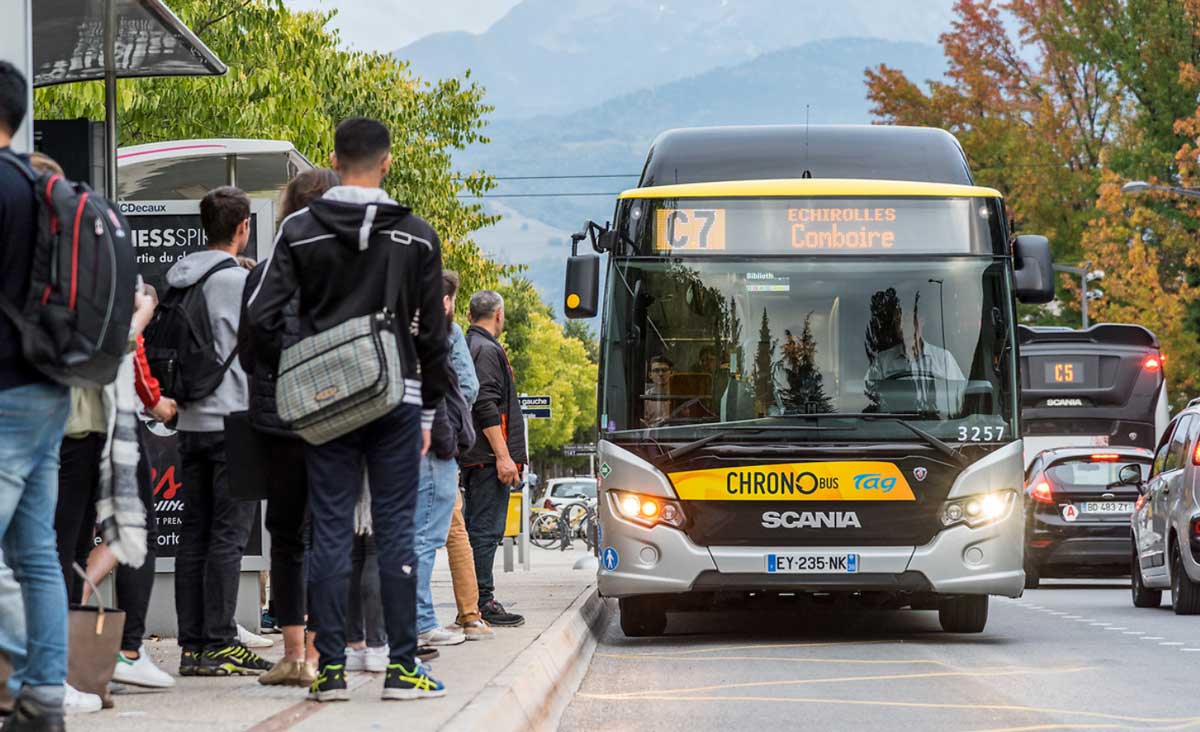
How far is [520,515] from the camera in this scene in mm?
23719

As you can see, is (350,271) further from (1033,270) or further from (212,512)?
(1033,270)

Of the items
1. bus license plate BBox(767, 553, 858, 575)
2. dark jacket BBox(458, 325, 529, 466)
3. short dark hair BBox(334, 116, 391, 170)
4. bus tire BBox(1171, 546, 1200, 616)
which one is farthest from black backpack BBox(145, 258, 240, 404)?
bus tire BBox(1171, 546, 1200, 616)

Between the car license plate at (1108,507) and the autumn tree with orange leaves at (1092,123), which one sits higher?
the autumn tree with orange leaves at (1092,123)

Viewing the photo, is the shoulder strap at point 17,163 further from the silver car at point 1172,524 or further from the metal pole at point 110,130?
the silver car at point 1172,524

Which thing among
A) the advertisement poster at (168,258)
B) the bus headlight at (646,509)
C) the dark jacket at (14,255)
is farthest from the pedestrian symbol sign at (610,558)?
the dark jacket at (14,255)

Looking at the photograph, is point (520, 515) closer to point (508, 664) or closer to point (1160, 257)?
point (508, 664)

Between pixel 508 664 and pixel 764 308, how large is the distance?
14.8ft

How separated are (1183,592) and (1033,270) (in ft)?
14.3

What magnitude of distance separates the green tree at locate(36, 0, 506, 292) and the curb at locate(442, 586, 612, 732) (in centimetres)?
1050

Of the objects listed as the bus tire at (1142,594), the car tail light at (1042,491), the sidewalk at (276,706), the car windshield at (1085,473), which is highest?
the sidewalk at (276,706)

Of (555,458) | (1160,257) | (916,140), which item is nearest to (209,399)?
(916,140)

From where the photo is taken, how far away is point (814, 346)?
488 inches

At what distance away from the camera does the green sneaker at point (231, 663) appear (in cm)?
809

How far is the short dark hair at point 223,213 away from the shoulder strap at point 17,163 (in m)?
2.72
